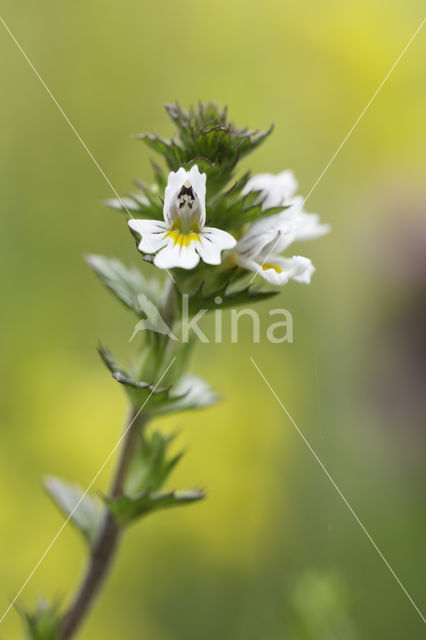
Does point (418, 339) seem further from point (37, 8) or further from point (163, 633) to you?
point (37, 8)

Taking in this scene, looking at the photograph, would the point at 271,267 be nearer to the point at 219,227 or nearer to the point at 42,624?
the point at 219,227

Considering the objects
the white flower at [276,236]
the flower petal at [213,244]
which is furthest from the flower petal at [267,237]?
the flower petal at [213,244]

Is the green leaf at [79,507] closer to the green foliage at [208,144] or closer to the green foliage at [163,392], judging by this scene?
the green foliage at [163,392]

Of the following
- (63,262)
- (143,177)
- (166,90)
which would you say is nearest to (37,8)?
(166,90)

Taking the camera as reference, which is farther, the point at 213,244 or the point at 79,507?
the point at 79,507

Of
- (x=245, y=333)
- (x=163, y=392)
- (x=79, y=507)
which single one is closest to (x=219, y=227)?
(x=163, y=392)

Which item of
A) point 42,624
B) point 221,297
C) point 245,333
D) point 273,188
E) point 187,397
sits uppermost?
point 273,188
